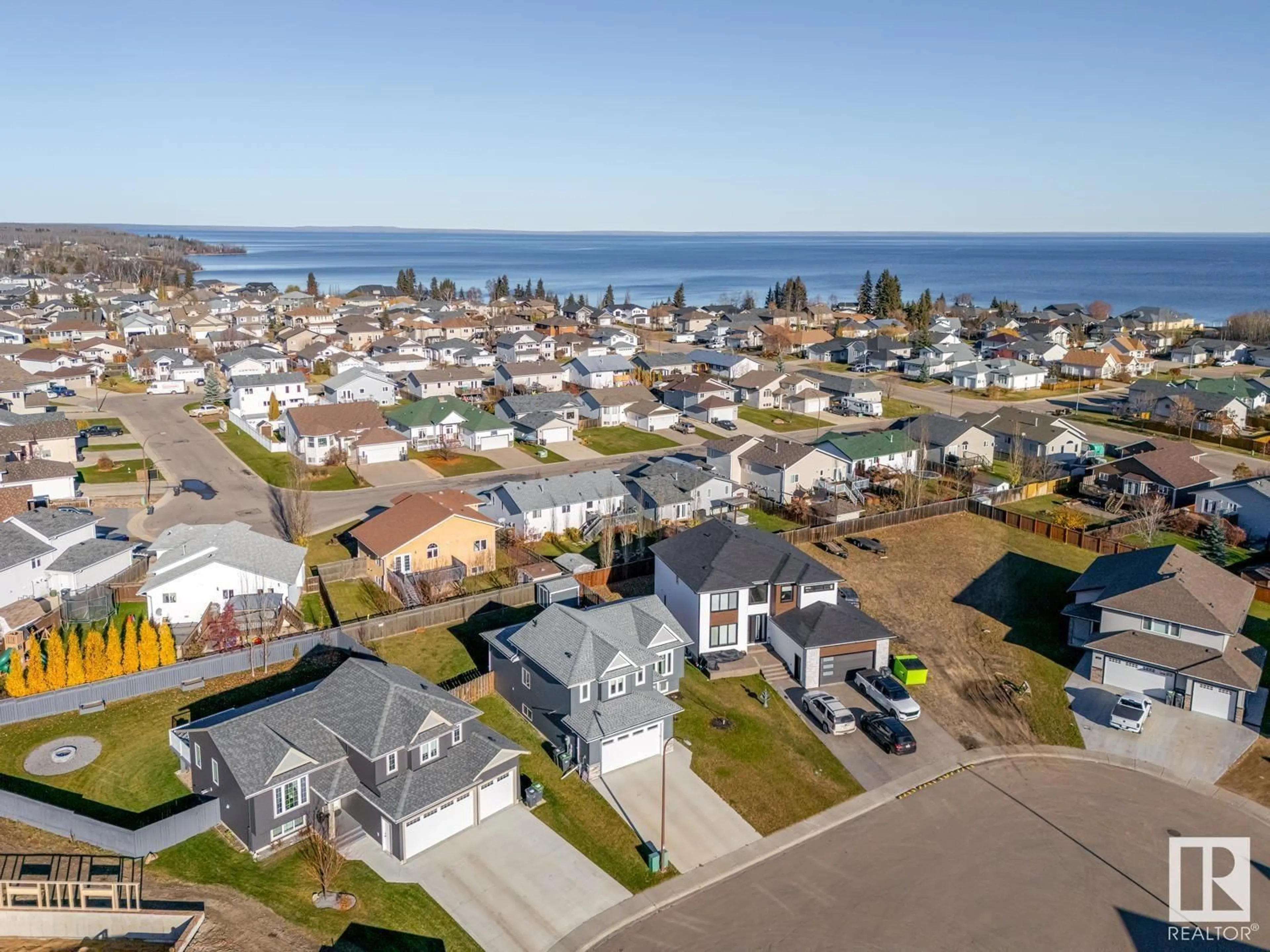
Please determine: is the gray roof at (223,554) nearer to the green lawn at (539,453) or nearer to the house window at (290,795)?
the house window at (290,795)

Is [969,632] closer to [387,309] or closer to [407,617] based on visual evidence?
[407,617]

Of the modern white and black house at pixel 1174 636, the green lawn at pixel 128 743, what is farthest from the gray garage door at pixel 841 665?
the green lawn at pixel 128 743

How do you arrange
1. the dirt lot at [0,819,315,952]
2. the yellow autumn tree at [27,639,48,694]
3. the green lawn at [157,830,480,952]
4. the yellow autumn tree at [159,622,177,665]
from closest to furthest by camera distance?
the dirt lot at [0,819,315,952] < the green lawn at [157,830,480,952] < the yellow autumn tree at [27,639,48,694] < the yellow autumn tree at [159,622,177,665]

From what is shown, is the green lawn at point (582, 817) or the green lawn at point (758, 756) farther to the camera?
the green lawn at point (758, 756)

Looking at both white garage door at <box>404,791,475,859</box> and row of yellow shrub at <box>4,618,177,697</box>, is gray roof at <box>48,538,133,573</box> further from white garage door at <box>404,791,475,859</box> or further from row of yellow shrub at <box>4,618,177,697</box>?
white garage door at <box>404,791,475,859</box>

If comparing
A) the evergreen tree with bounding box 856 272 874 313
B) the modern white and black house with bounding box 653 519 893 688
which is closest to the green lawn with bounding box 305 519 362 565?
the modern white and black house with bounding box 653 519 893 688

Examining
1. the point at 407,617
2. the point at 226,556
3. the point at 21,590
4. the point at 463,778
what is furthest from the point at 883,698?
the point at 21,590
